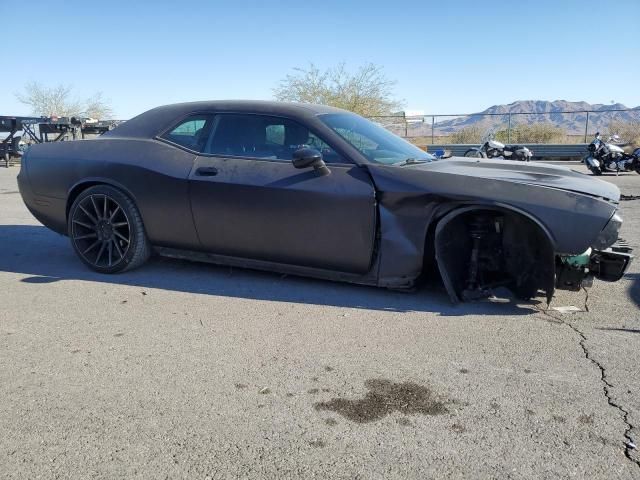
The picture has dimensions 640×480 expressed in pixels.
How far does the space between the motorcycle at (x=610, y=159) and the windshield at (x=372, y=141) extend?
476 inches

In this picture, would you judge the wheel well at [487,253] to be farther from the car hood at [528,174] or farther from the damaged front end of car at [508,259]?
the car hood at [528,174]

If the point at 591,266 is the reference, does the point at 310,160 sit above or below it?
above

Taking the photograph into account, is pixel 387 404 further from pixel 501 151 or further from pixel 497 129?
pixel 497 129

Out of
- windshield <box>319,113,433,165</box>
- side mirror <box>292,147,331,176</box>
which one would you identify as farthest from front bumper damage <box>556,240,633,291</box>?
side mirror <box>292,147,331,176</box>

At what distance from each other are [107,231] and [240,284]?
1.34 meters

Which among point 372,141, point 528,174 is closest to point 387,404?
point 528,174

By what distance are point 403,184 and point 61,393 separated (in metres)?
2.48

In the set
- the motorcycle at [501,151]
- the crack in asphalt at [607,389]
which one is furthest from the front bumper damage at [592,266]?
the motorcycle at [501,151]

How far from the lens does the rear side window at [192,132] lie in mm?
4523

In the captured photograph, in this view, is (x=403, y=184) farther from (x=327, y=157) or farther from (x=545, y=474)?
(x=545, y=474)

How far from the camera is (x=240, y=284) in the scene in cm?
448

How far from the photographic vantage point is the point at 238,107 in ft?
14.8

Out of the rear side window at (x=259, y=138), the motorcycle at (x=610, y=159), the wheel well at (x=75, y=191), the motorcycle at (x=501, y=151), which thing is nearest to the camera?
the rear side window at (x=259, y=138)

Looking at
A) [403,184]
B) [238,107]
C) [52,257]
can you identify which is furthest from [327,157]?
[52,257]
